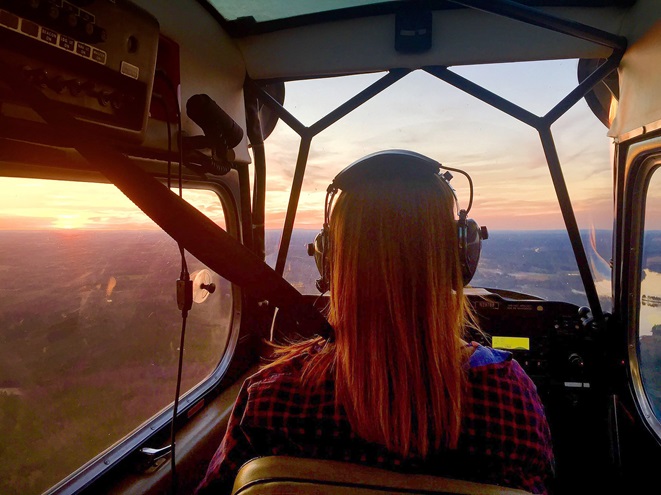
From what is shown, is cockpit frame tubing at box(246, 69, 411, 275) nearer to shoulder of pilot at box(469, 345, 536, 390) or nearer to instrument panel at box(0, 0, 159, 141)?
instrument panel at box(0, 0, 159, 141)

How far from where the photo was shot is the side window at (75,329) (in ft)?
4.28

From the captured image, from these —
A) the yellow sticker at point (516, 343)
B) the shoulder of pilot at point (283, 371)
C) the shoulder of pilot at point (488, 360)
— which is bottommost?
the yellow sticker at point (516, 343)

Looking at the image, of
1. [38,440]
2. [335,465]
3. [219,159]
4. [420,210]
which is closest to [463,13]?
[219,159]

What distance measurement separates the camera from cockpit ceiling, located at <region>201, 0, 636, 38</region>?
1986 millimetres

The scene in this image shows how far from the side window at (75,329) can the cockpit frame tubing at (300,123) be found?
741 mm

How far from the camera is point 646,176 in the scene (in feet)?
6.70

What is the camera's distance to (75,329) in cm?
156

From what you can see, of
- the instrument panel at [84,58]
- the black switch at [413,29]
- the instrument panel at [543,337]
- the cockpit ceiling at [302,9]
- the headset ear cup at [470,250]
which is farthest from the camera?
the instrument panel at [543,337]

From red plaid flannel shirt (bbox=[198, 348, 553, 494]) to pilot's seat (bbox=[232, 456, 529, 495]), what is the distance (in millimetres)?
106

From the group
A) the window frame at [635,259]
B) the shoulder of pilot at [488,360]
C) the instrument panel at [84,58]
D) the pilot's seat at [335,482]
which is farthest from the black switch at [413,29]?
the pilot's seat at [335,482]

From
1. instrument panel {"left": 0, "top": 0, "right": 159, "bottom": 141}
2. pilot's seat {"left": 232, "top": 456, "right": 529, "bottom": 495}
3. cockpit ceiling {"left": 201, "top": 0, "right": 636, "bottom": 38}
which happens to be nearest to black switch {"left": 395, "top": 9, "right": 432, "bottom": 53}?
cockpit ceiling {"left": 201, "top": 0, "right": 636, "bottom": 38}

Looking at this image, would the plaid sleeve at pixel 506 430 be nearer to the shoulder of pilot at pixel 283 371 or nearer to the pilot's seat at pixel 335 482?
the pilot's seat at pixel 335 482

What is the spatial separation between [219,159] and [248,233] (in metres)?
0.88

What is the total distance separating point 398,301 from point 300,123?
1914mm
